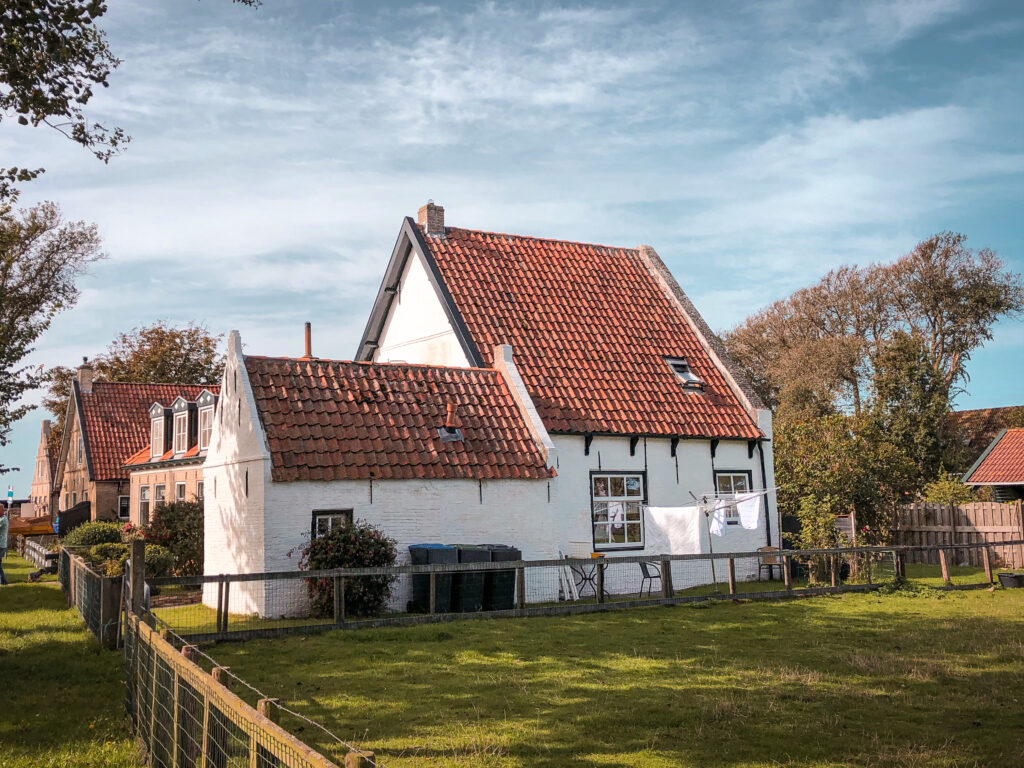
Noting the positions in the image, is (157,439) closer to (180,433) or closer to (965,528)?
(180,433)

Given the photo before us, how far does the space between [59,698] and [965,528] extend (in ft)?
80.2

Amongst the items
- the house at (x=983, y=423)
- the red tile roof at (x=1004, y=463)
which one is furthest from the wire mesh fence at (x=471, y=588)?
the house at (x=983, y=423)

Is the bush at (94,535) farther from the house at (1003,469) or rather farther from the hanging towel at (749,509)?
the house at (1003,469)

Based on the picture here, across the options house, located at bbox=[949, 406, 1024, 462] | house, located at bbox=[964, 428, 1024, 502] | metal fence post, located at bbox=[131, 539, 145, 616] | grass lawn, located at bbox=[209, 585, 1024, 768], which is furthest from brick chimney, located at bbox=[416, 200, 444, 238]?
house, located at bbox=[949, 406, 1024, 462]

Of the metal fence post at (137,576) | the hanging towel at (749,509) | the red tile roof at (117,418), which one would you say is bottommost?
the metal fence post at (137,576)

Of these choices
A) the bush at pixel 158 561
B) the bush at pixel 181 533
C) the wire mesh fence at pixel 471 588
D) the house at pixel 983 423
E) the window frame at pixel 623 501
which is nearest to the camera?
the wire mesh fence at pixel 471 588

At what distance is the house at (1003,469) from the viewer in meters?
33.2

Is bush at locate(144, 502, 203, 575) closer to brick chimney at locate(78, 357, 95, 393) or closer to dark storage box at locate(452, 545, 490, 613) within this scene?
dark storage box at locate(452, 545, 490, 613)

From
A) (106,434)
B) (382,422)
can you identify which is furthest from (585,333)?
(106,434)

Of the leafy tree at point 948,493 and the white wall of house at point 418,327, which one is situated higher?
the white wall of house at point 418,327

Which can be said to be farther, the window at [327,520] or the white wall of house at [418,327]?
the white wall of house at [418,327]

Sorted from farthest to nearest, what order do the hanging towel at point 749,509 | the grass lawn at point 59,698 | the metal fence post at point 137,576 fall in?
the hanging towel at point 749,509, the metal fence post at point 137,576, the grass lawn at point 59,698

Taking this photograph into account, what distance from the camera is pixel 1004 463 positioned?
34219mm

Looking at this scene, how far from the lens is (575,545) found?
64.1 feet
